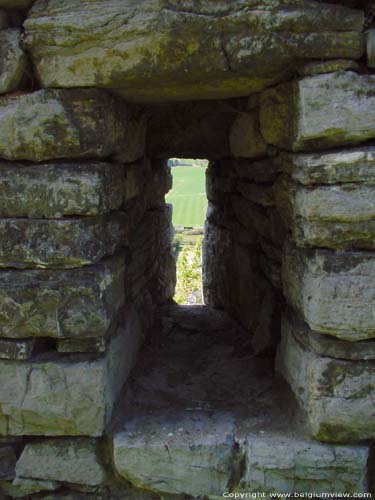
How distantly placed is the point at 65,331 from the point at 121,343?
1.28 feet

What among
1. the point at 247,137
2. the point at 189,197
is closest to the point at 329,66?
the point at 247,137

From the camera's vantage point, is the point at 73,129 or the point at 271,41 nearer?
the point at 271,41

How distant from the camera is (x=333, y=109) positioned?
5.91 ft

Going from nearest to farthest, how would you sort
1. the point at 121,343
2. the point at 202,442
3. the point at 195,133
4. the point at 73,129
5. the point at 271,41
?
the point at 271,41 < the point at 73,129 < the point at 202,442 < the point at 121,343 < the point at 195,133

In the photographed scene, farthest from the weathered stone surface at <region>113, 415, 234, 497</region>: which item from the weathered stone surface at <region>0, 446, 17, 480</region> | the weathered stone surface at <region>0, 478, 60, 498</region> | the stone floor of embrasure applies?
the weathered stone surface at <region>0, 446, 17, 480</region>

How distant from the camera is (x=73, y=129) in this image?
1.92 metres

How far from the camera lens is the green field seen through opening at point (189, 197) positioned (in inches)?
968

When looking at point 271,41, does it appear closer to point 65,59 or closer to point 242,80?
point 242,80

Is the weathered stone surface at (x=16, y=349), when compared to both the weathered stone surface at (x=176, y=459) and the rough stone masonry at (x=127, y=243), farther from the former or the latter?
the weathered stone surface at (x=176, y=459)

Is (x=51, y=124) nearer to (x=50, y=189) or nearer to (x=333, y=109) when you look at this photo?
(x=50, y=189)

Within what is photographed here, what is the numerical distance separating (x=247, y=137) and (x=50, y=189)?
112cm

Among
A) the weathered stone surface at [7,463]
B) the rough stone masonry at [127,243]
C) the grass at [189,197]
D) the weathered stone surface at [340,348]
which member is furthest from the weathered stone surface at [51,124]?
the grass at [189,197]

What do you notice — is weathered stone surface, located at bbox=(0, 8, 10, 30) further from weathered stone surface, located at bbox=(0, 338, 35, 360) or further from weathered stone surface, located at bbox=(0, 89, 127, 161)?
weathered stone surface, located at bbox=(0, 338, 35, 360)

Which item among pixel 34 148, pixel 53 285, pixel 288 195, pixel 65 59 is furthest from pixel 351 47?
pixel 53 285
